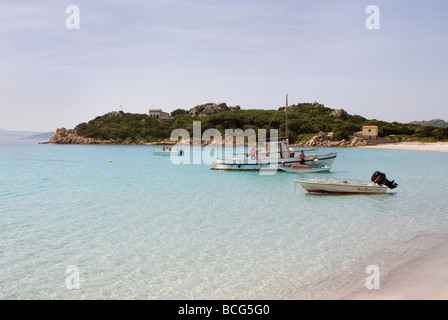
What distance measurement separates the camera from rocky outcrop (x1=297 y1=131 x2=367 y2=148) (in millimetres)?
100875

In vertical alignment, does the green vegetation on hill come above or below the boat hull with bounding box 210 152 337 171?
above

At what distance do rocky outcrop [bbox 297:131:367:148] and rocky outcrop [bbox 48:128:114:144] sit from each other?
73.1 m

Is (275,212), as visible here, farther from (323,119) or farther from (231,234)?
(323,119)

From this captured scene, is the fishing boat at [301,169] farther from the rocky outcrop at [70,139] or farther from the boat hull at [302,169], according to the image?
the rocky outcrop at [70,139]

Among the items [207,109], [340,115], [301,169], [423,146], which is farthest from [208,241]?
[207,109]

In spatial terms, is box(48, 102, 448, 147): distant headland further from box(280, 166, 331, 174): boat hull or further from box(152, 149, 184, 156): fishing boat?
box(280, 166, 331, 174): boat hull

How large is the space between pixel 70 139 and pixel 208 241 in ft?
481

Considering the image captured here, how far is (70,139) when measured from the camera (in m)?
146

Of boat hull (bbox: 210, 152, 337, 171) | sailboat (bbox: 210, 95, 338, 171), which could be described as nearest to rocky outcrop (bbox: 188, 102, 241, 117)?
boat hull (bbox: 210, 152, 337, 171)

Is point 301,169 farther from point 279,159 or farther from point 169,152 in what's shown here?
point 169,152

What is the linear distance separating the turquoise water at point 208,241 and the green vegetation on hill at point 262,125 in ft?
283

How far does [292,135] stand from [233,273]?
106 metres

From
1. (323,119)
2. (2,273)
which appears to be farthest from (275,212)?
(323,119)

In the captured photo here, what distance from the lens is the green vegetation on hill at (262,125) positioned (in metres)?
110
